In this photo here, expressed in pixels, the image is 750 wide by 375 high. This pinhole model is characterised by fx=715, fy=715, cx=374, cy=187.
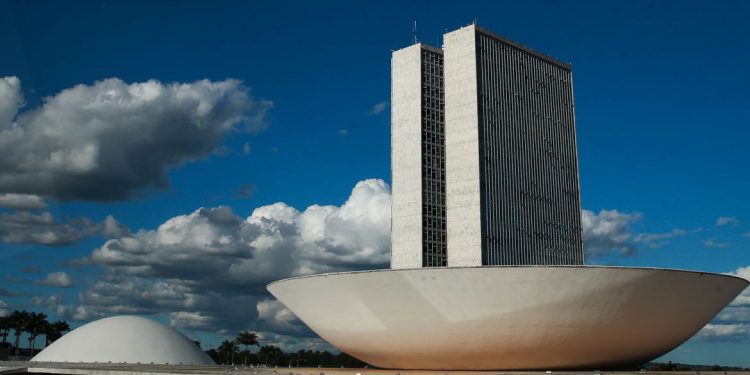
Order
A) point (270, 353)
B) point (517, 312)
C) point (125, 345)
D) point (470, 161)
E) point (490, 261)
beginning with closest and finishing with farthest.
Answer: point (517, 312)
point (125, 345)
point (490, 261)
point (470, 161)
point (270, 353)

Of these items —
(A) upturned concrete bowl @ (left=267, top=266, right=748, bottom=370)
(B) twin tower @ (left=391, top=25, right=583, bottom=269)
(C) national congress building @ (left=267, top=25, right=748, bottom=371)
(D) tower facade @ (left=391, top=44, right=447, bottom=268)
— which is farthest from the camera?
(B) twin tower @ (left=391, top=25, right=583, bottom=269)

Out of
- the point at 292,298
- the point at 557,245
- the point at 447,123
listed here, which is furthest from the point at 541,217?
the point at 292,298

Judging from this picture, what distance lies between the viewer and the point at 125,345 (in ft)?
225

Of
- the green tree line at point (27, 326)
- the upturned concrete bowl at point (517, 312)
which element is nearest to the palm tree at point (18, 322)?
the green tree line at point (27, 326)

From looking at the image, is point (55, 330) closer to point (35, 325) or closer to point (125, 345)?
point (35, 325)

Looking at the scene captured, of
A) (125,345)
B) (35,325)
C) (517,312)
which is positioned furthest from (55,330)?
(517,312)

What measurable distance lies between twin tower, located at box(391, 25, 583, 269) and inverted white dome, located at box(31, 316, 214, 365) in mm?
27408

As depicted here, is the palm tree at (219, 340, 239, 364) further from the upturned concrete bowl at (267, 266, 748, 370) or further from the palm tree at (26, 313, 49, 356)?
the upturned concrete bowl at (267, 266, 748, 370)

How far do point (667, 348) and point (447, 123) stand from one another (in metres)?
50.5

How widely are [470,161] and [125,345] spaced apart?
44.7 metres

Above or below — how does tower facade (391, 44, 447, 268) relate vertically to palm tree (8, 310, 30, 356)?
above

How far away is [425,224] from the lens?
8688cm

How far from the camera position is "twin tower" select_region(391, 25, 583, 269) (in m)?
87.1

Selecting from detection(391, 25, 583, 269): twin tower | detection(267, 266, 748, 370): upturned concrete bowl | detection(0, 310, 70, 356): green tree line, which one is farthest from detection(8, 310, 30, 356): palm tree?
detection(267, 266, 748, 370): upturned concrete bowl
